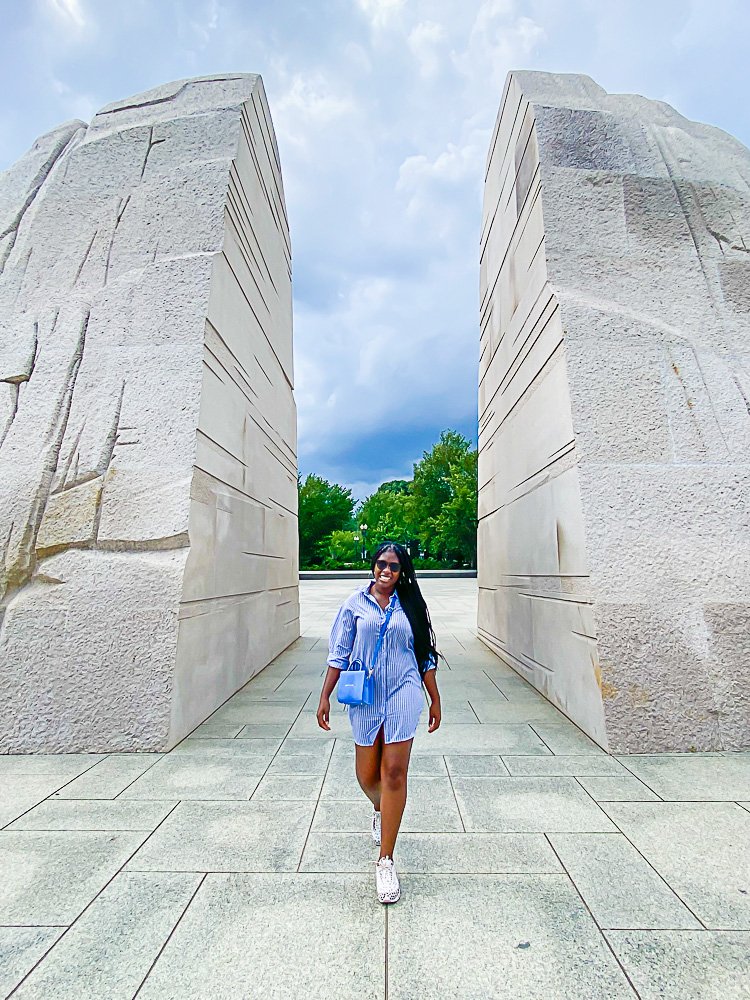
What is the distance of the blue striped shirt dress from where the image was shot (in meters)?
2.33

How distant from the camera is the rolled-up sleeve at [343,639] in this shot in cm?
245

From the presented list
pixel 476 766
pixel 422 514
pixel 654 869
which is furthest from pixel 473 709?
pixel 422 514

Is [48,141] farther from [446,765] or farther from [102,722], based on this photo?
[446,765]

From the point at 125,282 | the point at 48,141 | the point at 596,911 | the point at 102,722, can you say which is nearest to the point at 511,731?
the point at 596,911

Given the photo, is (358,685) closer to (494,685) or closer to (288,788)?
(288,788)

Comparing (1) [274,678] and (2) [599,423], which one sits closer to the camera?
(2) [599,423]

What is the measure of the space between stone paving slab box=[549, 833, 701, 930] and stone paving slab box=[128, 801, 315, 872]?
4.12 ft

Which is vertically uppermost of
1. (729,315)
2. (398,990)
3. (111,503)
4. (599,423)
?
(729,315)

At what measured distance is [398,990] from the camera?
174cm

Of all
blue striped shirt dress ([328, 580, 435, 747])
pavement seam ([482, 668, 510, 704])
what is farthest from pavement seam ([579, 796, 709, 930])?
pavement seam ([482, 668, 510, 704])

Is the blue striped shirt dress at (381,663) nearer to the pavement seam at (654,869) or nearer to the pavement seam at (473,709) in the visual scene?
the pavement seam at (654,869)

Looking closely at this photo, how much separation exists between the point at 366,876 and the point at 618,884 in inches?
41.8

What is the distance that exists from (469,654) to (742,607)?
405 cm

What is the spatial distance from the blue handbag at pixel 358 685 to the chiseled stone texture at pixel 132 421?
223 centimetres
